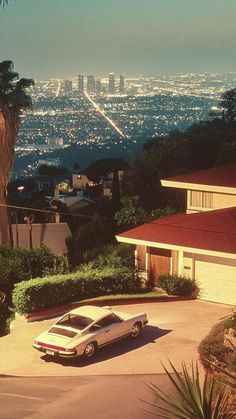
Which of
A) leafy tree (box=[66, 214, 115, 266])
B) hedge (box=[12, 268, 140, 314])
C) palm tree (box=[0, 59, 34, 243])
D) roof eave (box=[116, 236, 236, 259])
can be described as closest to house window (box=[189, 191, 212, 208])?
roof eave (box=[116, 236, 236, 259])

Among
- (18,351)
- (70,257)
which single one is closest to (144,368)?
(18,351)

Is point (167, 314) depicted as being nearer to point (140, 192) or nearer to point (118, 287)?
point (118, 287)

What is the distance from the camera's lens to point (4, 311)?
25.9 m

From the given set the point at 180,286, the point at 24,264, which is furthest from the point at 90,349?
the point at 24,264

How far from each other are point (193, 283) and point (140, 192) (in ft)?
65.9

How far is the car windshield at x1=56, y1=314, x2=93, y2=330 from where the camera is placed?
19.5 metres

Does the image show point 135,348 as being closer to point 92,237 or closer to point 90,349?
point 90,349

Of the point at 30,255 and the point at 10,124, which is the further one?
the point at 10,124

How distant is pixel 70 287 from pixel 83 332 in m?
6.82

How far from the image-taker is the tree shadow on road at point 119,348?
63.7ft

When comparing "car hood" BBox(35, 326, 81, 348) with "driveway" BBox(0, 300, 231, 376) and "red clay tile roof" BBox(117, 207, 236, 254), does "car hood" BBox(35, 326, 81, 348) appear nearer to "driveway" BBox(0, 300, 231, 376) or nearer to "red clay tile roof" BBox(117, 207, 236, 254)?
"driveway" BBox(0, 300, 231, 376)

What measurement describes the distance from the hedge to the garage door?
2749 millimetres

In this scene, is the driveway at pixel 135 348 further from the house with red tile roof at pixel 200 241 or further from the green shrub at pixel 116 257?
the green shrub at pixel 116 257

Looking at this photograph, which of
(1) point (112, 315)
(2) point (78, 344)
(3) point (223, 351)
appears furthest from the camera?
(1) point (112, 315)
